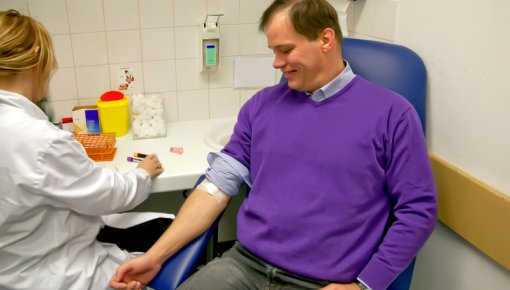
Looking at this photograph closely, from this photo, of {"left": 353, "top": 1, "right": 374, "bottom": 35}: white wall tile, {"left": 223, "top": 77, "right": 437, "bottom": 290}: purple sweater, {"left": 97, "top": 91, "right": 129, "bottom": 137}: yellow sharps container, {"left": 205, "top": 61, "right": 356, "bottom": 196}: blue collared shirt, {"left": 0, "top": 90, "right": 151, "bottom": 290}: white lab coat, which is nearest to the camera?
{"left": 0, "top": 90, "right": 151, "bottom": 290}: white lab coat

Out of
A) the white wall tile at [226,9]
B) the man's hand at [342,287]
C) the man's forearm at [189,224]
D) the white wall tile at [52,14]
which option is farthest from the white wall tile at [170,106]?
the man's hand at [342,287]

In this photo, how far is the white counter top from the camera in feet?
5.61

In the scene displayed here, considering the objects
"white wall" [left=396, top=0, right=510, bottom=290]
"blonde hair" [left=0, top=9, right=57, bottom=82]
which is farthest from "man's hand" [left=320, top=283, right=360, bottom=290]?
"blonde hair" [left=0, top=9, right=57, bottom=82]

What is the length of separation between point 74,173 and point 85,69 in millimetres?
1018

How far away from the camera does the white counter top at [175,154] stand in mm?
1710

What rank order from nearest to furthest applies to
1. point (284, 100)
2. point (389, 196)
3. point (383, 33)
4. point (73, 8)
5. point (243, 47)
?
point (389, 196) < point (284, 100) < point (383, 33) < point (73, 8) < point (243, 47)

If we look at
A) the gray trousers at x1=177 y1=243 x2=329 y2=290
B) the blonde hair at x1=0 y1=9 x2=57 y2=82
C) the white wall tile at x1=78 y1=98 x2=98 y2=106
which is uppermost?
the blonde hair at x1=0 y1=9 x2=57 y2=82

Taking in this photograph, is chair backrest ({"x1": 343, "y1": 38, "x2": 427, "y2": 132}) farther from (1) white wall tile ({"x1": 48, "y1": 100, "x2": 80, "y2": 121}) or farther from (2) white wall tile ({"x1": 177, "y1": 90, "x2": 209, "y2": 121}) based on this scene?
(1) white wall tile ({"x1": 48, "y1": 100, "x2": 80, "y2": 121})

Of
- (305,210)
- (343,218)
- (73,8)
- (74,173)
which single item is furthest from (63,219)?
(73,8)

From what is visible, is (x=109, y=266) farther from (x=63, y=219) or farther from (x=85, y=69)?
(x=85, y=69)

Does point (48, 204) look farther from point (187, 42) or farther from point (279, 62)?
point (187, 42)

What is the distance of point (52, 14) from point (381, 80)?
4.81 ft

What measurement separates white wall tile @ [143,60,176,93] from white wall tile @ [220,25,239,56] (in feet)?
0.88

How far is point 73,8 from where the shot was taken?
1.96 metres
